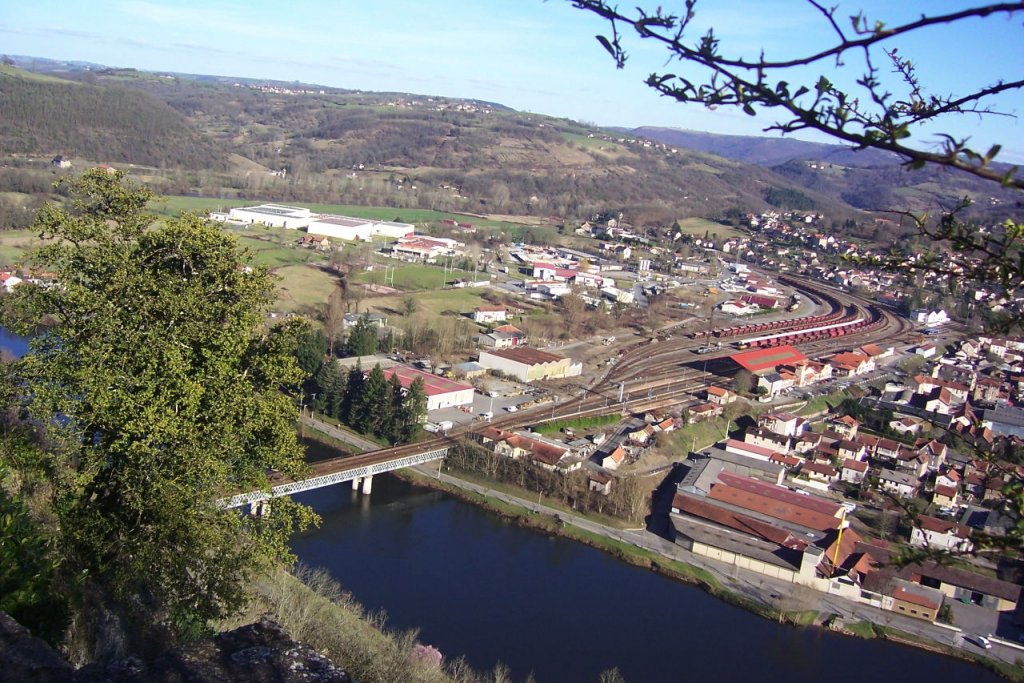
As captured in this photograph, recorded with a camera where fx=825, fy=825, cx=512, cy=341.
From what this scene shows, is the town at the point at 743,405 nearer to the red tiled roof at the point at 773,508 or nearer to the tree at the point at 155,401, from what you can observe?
the red tiled roof at the point at 773,508

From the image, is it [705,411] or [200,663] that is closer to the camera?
[200,663]

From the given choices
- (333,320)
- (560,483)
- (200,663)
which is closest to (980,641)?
(560,483)

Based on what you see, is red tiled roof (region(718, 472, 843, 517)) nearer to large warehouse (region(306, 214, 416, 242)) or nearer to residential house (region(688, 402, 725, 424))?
residential house (region(688, 402, 725, 424))

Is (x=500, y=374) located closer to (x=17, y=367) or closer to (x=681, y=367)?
(x=681, y=367)

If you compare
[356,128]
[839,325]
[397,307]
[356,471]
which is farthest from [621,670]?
[356,128]

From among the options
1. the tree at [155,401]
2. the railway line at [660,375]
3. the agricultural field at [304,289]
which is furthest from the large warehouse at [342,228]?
the tree at [155,401]

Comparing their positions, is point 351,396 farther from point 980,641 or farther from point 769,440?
point 980,641

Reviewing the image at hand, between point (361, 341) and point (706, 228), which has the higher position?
point (706, 228)
